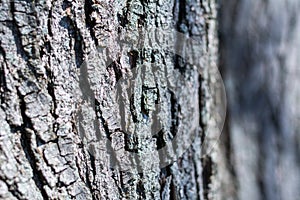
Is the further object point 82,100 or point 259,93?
point 259,93

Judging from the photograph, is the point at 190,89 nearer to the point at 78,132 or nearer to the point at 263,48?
the point at 78,132

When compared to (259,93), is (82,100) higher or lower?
higher

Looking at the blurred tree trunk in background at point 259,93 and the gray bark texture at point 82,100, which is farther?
the blurred tree trunk in background at point 259,93

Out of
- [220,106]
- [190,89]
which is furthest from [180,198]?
[220,106]

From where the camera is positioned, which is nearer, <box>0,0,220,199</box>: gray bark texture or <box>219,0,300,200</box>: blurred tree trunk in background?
<box>0,0,220,199</box>: gray bark texture
